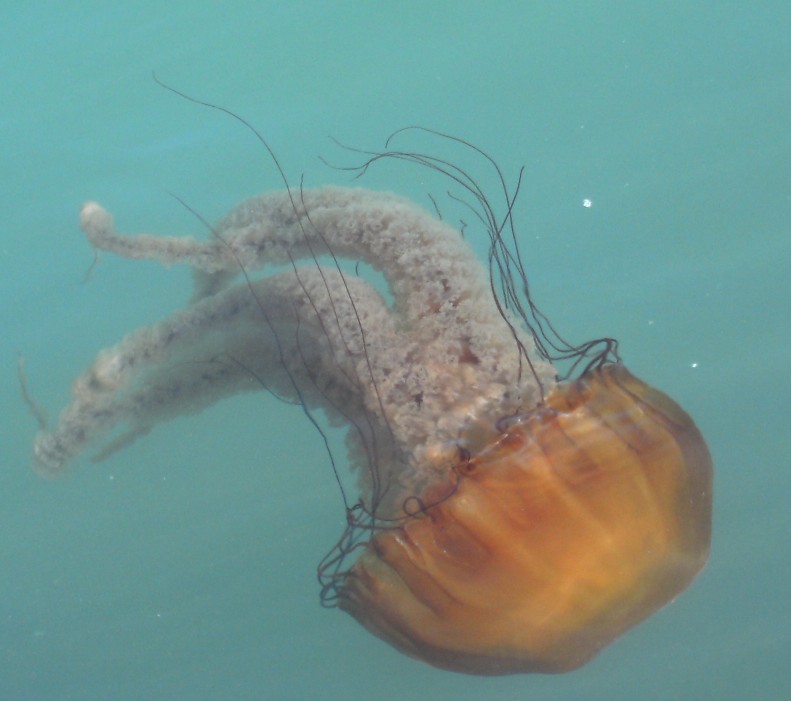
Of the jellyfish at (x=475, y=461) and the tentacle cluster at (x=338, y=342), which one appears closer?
the jellyfish at (x=475, y=461)

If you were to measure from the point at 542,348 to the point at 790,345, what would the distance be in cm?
280

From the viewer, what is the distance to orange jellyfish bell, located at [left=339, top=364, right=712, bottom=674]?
7.73ft

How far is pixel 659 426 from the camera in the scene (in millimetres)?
2451

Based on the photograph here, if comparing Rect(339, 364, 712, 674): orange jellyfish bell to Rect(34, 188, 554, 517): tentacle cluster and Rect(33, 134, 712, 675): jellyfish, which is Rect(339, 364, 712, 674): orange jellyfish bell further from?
Rect(34, 188, 554, 517): tentacle cluster

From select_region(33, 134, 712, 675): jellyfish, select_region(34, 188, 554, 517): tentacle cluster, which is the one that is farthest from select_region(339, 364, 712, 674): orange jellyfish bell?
select_region(34, 188, 554, 517): tentacle cluster

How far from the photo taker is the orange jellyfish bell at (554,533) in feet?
7.73

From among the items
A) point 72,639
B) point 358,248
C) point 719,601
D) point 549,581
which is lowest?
point 72,639

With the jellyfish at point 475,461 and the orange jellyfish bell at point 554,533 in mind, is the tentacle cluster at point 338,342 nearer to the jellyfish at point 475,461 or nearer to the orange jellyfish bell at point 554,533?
the jellyfish at point 475,461

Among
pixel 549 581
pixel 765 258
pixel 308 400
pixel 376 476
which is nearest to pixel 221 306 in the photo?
pixel 308 400

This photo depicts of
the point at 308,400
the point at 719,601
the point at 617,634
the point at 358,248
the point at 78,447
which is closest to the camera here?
the point at 617,634

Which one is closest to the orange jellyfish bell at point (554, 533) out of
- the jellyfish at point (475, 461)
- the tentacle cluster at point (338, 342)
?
the jellyfish at point (475, 461)

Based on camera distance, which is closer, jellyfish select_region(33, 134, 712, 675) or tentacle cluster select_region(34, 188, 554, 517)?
jellyfish select_region(33, 134, 712, 675)

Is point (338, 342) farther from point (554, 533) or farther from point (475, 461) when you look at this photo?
point (554, 533)

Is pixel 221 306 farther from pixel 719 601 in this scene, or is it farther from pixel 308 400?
pixel 719 601
